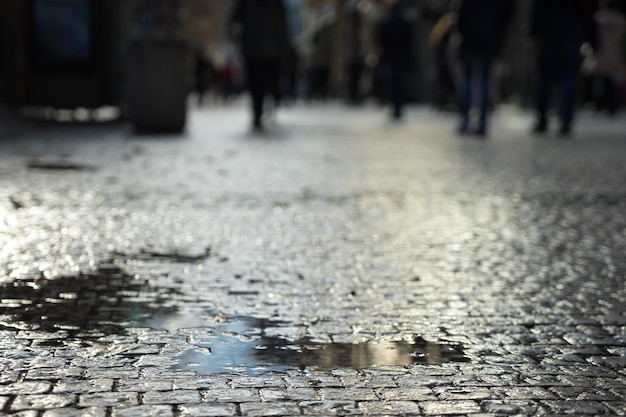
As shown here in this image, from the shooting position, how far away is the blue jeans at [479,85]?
1415 cm

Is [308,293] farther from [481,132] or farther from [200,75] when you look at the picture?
[200,75]

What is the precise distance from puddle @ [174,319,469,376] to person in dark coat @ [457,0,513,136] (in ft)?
36.5

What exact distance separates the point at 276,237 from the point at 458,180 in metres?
3.07

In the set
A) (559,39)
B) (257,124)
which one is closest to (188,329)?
(559,39)

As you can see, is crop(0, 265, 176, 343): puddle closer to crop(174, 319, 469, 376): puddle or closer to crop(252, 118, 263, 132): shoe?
crop(174, 319, 469, 376): puddle

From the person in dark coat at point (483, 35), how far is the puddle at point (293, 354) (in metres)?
11.1

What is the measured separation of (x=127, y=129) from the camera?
45.9ft

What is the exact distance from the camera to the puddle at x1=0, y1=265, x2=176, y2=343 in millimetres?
3275

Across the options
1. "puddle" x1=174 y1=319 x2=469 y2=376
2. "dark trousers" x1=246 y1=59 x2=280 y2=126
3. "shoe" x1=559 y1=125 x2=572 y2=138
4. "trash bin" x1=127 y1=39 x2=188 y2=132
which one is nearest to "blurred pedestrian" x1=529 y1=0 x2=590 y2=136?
"shoe" x1=559 y1=125 x2=572 y2=138

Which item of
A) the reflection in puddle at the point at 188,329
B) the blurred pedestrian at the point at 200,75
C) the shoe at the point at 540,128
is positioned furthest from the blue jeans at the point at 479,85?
the blurred pedestrian at the point at 200,75

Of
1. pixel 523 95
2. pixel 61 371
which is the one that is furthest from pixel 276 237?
pixel 523 95

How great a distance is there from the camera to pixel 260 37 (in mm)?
15477

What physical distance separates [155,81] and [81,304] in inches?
379

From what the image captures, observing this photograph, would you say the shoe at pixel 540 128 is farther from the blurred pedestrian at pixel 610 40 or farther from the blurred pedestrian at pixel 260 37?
the blurred pedestrian at pixel 610 40
